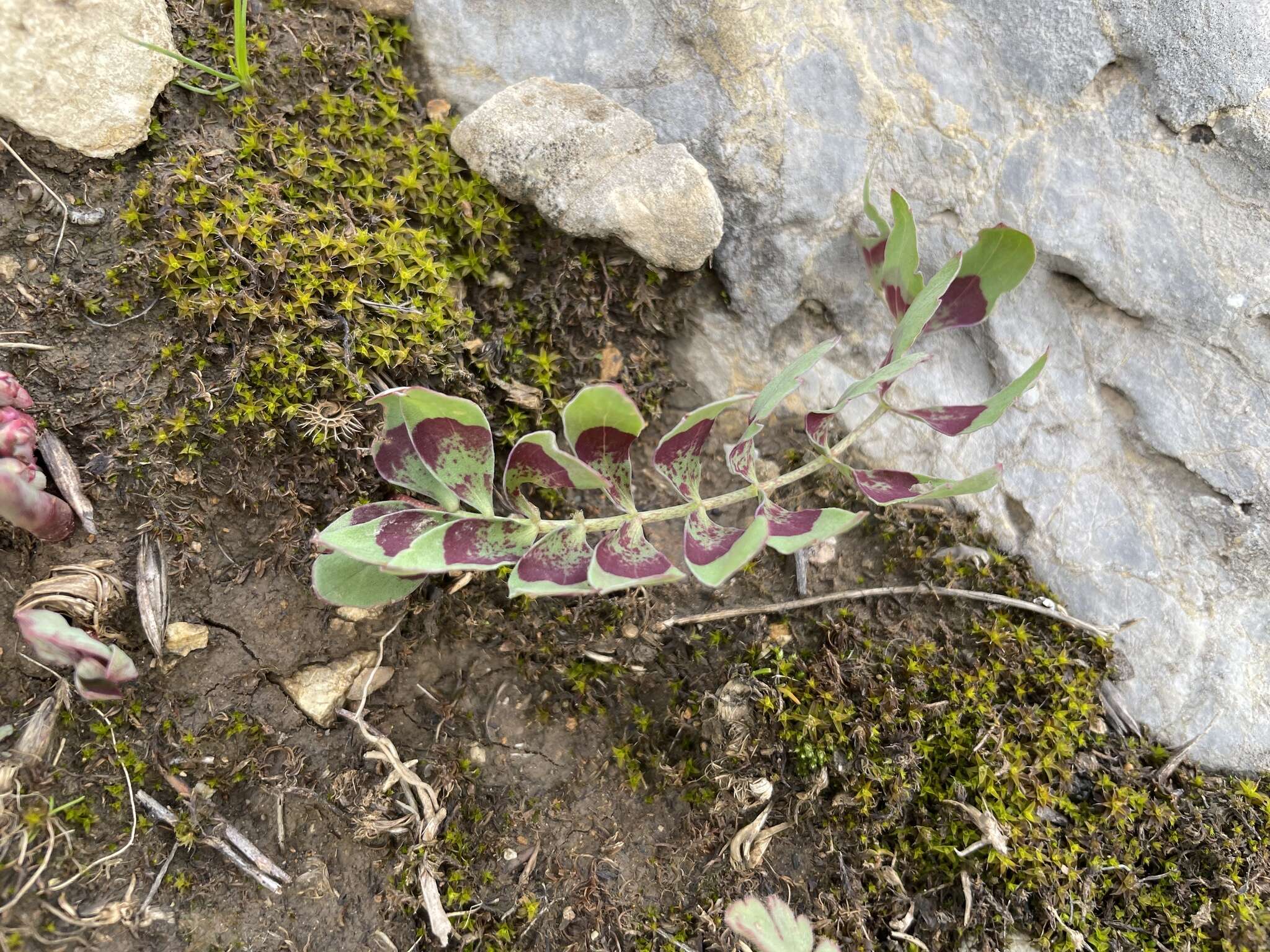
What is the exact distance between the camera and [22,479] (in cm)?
192

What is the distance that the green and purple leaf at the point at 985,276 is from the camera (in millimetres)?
2352

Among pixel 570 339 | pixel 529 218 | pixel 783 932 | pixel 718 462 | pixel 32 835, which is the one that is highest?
pixel 529 218

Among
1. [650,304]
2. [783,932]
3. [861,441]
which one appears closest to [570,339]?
[650,304]

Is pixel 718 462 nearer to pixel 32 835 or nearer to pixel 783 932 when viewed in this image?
pixel 783 932

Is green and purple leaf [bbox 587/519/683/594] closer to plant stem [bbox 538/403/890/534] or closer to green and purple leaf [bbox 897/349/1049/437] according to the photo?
plant stem [bbox 538/403/890/534]

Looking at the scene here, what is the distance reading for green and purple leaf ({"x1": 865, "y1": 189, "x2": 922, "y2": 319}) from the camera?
2266 millimetres

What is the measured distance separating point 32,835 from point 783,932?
1.90m

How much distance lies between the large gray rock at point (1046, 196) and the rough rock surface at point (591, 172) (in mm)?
194

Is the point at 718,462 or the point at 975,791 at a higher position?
the point at 718,462

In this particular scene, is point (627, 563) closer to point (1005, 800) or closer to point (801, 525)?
point (801, 525)

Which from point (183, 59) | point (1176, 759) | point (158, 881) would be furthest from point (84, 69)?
point (1176, 759)

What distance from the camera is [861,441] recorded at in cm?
267

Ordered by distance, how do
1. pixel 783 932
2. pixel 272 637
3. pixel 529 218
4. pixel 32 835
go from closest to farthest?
1. pixel 32 835
2. pixel 783 932
3. pixel 272 637
4. pixel 529 218

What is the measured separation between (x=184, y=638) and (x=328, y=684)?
0.40 meters
